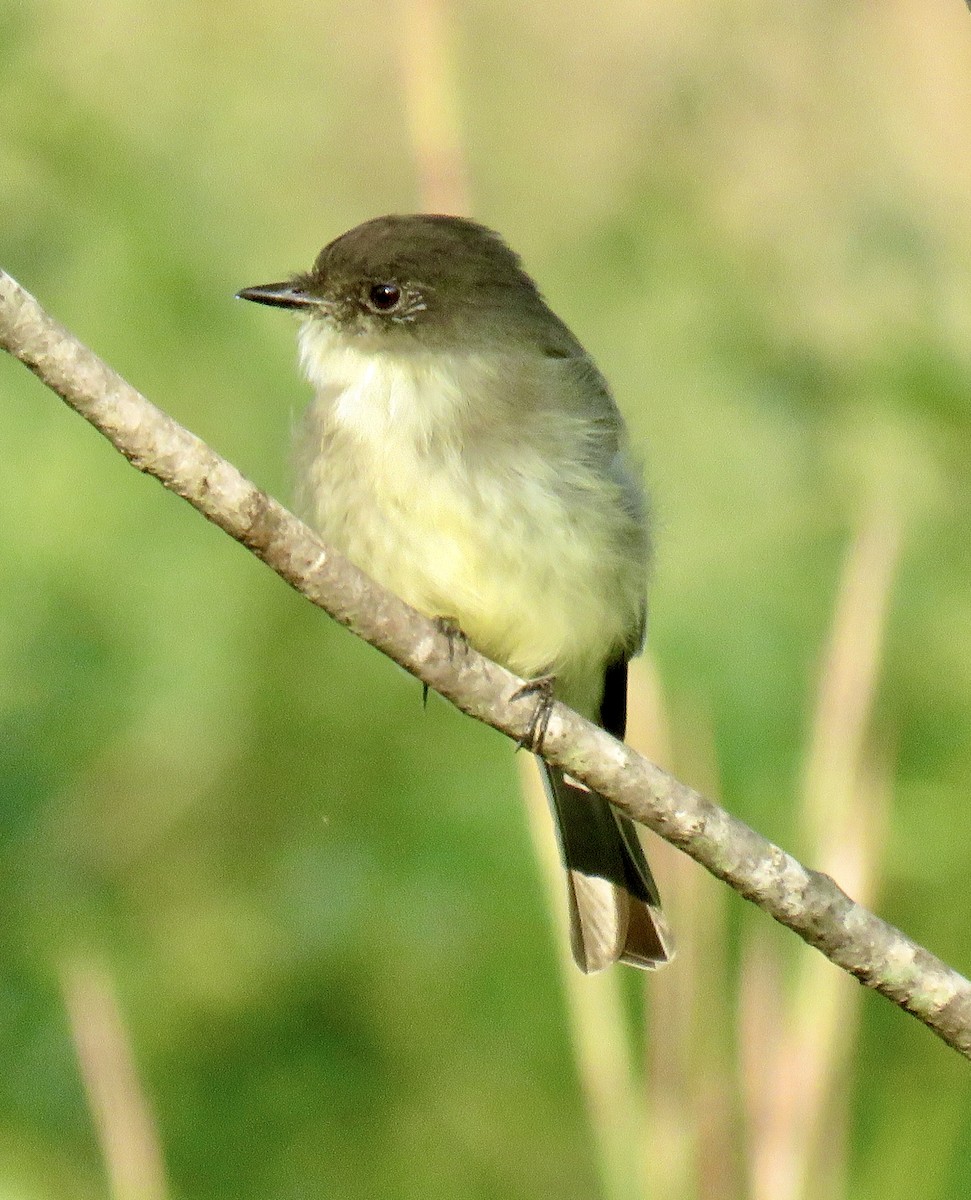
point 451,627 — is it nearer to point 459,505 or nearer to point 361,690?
point 459,505

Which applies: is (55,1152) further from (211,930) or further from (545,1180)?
(545,1180)

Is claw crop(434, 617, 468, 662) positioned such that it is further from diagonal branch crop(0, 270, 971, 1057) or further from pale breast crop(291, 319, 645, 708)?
diagonal branch crop(0, 270, 971, 1057)

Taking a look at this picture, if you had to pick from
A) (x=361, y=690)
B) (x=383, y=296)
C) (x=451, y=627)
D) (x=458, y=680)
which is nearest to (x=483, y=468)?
(x=451, y=627)

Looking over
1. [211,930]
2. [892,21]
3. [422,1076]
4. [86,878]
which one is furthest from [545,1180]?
[892,21]

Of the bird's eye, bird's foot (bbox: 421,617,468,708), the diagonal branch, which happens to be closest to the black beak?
the bird's eye

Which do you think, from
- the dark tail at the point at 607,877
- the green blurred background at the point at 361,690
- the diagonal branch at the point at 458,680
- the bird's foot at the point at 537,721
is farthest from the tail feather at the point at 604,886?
the diagonal branch at the point at 458,680

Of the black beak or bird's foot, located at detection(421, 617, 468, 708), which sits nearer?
bird's foot, located at detection(421, 617, 468, 708)

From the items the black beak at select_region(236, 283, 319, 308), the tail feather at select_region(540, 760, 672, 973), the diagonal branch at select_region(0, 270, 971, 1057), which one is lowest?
the diagonal branch at select_region(0, 270, 971, 1057)
